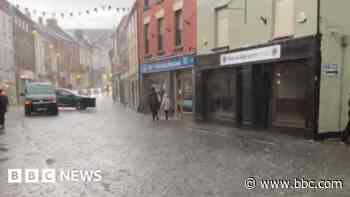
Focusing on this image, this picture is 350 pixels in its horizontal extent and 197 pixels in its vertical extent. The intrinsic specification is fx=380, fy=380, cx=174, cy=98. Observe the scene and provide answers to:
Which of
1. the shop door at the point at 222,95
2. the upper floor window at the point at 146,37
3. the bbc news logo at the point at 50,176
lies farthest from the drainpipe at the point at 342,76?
the upper floor window at the point at 146,37

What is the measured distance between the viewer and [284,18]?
13.4 m

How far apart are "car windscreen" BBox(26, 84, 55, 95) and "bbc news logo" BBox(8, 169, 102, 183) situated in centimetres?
1872

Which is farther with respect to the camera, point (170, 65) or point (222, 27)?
point (170, 65)

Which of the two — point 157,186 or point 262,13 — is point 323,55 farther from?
point 157,186

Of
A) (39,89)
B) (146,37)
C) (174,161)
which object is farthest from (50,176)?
(39,89)

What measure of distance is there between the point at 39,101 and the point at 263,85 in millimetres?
16076

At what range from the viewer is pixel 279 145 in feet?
37.1

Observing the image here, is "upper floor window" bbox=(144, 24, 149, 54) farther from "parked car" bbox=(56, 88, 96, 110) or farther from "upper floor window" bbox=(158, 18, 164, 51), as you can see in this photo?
"parked car" bbox=(56, 88, 96, 110)

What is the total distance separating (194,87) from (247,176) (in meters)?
11.9

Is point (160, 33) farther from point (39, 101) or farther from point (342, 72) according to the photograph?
point (342, 72)

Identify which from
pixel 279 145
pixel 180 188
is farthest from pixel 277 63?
pixel 180 188

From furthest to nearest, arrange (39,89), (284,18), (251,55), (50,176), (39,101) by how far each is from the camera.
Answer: (39,89) → (39,101) → (251,55) → (284,18) → (50,176)

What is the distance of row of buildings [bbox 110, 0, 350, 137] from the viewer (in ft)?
39.6

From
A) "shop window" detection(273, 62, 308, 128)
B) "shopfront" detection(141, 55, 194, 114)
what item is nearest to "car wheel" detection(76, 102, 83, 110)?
"shopfront" detection(141, 55, 194, 114)
